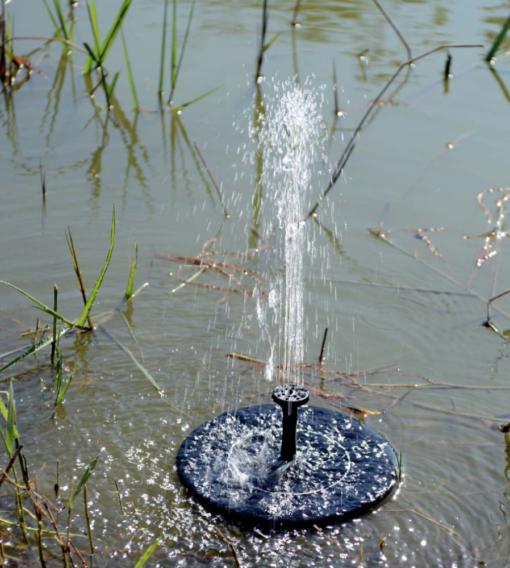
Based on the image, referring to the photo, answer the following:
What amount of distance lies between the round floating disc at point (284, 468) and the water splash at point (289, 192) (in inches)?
15.4

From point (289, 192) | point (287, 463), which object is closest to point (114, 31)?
point (289, 192)

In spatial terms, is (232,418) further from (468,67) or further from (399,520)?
(468,67)

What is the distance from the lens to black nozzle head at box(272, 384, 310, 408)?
7.70 ft

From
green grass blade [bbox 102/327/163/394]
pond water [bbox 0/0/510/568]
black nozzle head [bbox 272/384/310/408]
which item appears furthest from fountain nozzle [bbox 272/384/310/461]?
green grass blade [bbox 102/327/163/394]

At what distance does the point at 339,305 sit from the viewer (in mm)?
3617

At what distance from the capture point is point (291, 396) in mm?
2363

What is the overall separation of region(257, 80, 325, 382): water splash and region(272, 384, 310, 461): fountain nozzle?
60 centimetres

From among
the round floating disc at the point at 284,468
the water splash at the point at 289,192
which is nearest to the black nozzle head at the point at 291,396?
the round floating disc at the point at 284,468

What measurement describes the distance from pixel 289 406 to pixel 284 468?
0.29m

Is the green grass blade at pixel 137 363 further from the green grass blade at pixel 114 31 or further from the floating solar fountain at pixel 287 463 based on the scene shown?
the green grass blade at pixel 114 31

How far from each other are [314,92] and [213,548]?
4511mm

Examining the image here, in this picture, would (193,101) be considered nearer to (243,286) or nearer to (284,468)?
(243,286)

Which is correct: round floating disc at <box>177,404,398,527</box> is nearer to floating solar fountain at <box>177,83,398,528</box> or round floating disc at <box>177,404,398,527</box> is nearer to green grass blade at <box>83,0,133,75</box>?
floating solar fountain at <box>177,83,398,528</box>

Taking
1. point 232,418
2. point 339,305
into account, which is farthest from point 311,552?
point 339,305
